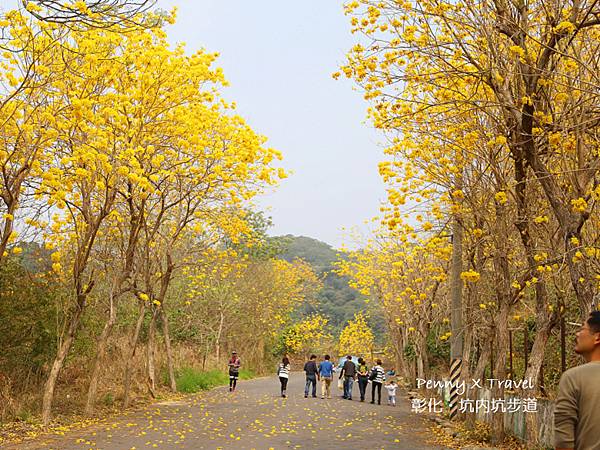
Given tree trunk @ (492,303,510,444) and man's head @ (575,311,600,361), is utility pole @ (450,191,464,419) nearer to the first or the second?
tree trunk @ (492,303,510,444)

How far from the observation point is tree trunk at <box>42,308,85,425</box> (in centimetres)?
1442

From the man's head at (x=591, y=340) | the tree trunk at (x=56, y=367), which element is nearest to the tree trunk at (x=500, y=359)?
the man's head at (x=591, y=340)

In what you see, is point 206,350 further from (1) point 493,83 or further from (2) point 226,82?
(1) point 493,83

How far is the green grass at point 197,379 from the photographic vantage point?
2591cm

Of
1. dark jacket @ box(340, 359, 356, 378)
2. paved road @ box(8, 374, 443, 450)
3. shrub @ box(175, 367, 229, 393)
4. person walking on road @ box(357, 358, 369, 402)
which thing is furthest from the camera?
shrub @ box(175, 367, 229, 393)

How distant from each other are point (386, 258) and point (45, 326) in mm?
15845

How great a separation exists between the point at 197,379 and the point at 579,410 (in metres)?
24.9

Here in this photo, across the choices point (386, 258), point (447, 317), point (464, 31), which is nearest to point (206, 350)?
point (386, 258)

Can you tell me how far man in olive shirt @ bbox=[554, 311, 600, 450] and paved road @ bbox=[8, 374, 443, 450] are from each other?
907cm

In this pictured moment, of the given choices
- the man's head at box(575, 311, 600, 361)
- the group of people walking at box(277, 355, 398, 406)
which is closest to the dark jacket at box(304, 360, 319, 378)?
the group of people walking at box(277, 355, 398, 406)

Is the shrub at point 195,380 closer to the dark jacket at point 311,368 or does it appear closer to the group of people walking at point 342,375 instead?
the group of people walking at point 342,375

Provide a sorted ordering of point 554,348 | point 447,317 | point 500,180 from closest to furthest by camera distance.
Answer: point 500,180 < point 554,348 < point 447,317

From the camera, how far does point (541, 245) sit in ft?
38.1

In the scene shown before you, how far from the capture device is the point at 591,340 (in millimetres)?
4078
